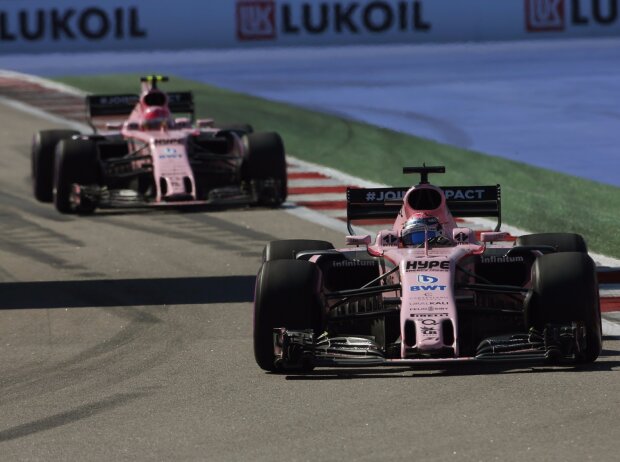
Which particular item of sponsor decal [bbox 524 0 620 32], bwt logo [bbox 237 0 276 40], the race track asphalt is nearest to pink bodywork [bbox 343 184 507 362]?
the race track asphalt

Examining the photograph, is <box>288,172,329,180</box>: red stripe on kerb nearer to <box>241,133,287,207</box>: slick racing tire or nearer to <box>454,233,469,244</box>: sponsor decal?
<box>241,133,287,207</box>: slick racing tire

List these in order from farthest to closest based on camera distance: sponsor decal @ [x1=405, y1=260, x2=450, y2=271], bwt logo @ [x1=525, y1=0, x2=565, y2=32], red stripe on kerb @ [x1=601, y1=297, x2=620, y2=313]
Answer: bwt logo @ [x1=525, y1=0, x2=565, y2=32] → red stripe on kerb @ [x1=601, y1=297, x2=620, y2=313] → sponsor decal @ [x1=405, y1=260, x2=450, y2=271]

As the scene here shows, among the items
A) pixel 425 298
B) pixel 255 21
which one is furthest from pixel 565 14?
pixel 425 298

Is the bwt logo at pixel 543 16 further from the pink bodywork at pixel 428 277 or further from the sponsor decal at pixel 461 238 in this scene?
the sponsor decal at pixel 461 238

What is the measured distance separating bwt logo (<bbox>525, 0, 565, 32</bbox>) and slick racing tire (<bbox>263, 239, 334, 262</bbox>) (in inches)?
1076

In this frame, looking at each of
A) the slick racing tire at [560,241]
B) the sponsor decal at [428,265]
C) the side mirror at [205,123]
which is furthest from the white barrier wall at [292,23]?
the sponsor decal at [428,265]

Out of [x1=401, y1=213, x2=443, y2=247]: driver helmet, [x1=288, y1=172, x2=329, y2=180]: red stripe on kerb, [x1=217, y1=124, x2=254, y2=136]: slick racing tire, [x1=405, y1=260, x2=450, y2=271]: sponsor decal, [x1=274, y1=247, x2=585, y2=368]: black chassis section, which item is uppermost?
[x1=217, y1=124, x2=254, y2=136]: slick racing tire

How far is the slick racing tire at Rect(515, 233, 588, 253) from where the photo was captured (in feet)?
37.6

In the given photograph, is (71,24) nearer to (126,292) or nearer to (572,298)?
(126,292)

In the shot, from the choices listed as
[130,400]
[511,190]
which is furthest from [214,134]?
[130,400]

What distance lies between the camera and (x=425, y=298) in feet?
33.9

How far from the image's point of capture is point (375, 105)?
98.7 feet

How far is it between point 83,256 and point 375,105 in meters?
14.7

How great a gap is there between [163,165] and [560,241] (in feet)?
26.2
